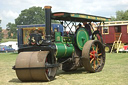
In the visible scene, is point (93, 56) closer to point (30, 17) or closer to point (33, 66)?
point (33, 66)

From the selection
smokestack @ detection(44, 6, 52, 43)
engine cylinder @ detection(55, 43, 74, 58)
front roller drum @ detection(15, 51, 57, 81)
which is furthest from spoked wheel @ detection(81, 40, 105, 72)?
front roller drum @ detection(15, 51, 57, 81)

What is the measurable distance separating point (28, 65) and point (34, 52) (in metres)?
0.48

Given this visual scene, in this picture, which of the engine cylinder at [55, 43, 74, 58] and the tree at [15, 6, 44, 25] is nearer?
the engine cylinder at [55, 43, 74, 58]

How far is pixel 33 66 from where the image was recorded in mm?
6656

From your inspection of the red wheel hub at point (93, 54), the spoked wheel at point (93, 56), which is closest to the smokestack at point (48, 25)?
the spoked wheel at point (93, 56)

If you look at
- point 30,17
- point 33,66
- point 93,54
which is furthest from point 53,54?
point 30,17

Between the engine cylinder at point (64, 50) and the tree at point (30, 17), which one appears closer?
the engine cylinder at point (64, 50)

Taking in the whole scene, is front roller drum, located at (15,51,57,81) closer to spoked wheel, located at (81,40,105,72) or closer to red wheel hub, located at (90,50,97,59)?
spoked wheel, located at (81,40,105,72)

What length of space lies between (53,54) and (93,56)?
6.87ft

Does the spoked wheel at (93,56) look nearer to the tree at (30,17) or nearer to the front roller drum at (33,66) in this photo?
the front roller drum at (33,66)

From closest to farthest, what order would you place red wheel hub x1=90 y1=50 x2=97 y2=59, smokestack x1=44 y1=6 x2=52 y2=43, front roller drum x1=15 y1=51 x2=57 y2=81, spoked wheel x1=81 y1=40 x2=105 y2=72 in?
front roller drum x1=15 y1=51 x2=57 y2=81, smokestack x1=44 y1=6 x2=52 y2=43, spoked wheel x1=81 y1=40 x2=105 y2=72, red wheel hub x1=90 y1=50 x2=97 y2=59

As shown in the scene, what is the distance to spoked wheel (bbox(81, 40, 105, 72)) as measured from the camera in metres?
8.41

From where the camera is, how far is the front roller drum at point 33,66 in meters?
6.64

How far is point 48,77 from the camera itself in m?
7.18
